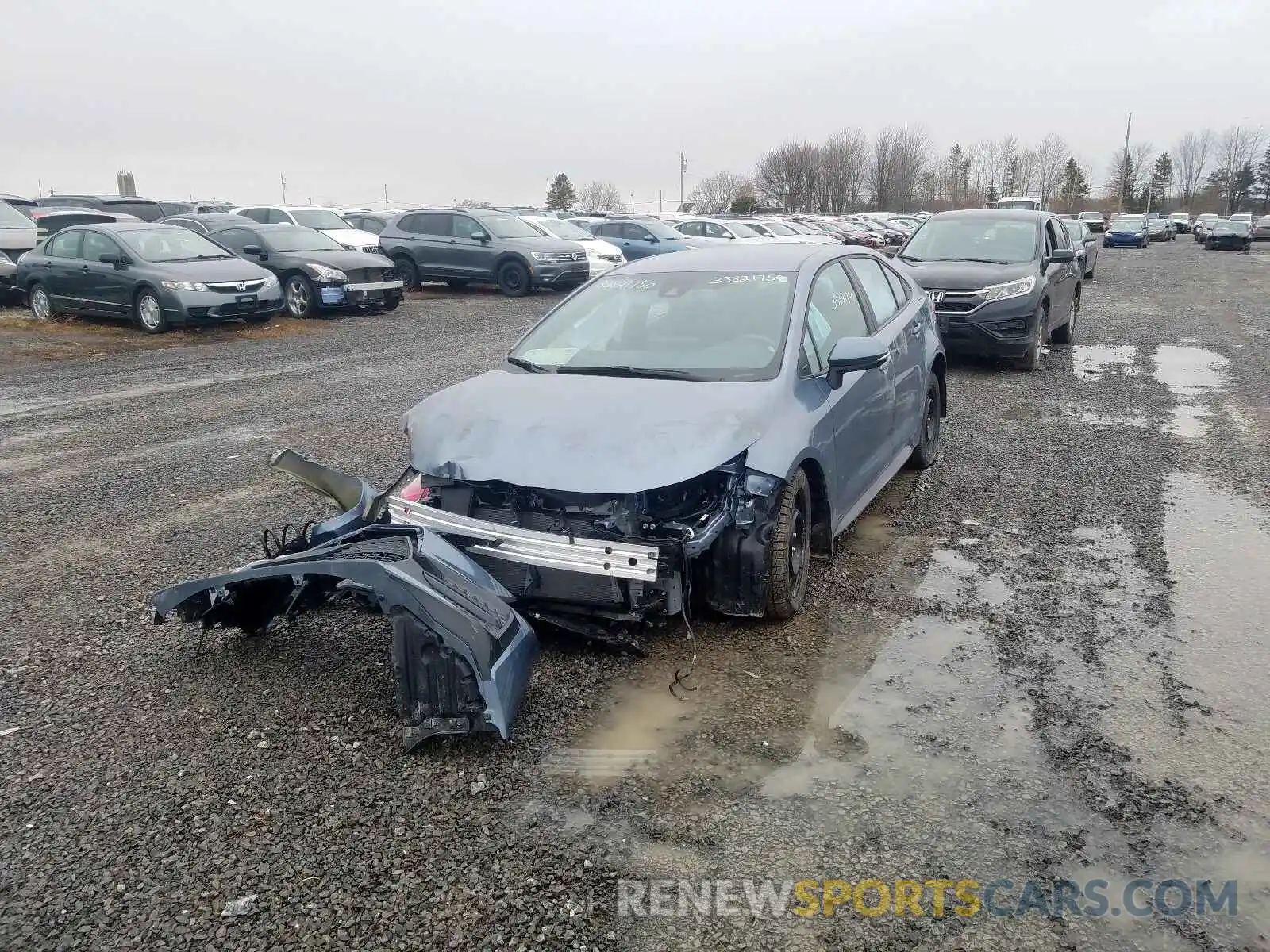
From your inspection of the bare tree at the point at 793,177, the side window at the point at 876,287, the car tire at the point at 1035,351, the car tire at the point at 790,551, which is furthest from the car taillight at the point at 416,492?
the bare tree at the point at 793,177

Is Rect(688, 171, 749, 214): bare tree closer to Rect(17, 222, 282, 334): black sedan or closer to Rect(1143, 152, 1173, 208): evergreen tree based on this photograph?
Rect(1143, 152, 1173, 208): evergreen tree

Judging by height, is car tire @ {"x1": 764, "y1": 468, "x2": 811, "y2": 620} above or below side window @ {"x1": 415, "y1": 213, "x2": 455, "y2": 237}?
below

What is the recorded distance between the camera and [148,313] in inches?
561

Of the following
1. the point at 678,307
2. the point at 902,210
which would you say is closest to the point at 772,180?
the point at 902,210

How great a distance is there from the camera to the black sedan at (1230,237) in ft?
138

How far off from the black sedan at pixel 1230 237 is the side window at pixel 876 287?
42567 mm

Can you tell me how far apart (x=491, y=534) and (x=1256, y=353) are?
1208 cm

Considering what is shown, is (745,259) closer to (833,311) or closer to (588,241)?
(833,311)

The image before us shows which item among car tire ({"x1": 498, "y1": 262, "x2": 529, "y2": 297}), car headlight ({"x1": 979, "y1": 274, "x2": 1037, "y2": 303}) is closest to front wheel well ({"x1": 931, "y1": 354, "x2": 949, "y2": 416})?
car headlight ({"x1": 979, "y1": 274, "x2": 1037, "y2": 303})

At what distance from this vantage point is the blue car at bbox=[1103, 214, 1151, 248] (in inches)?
1779

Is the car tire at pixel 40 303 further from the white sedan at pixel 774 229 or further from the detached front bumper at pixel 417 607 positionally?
the white sedan at pixel 774 229

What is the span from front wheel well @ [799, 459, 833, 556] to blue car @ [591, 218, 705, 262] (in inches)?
792

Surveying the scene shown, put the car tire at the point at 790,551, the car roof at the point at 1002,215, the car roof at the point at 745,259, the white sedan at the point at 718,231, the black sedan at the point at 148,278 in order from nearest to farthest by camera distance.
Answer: the car tire at the point at 790,551 < the car roof at the point at 745,259 < the car roof at the point at 1002,215 < the black sedan at the point at 148,278 < the white sedan at the point at 718,231

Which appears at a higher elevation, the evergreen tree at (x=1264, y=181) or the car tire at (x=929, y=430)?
the evergreen tree at (x=1264, y=181)
